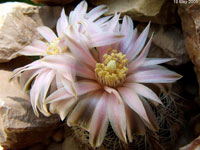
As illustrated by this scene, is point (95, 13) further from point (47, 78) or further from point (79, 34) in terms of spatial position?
point (47, 78)

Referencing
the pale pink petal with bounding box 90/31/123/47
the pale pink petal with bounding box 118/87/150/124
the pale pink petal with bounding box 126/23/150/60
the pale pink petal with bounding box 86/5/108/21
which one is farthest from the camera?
the pale pink petal with bounding box 86/5/108/21

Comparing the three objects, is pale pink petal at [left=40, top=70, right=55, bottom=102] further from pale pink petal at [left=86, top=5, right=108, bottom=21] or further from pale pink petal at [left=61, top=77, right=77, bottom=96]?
pale pink petal at [left=86, top=5, right=108, bottom=21]

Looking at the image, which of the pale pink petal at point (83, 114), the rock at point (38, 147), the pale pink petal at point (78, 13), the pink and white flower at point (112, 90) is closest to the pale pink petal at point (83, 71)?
the pink and white flower at point (112, 90)

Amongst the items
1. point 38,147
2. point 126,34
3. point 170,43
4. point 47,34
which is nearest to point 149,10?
point 170,43

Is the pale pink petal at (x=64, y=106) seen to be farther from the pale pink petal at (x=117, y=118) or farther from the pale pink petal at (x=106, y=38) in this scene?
the pale pink petal at (x=106, y=38)

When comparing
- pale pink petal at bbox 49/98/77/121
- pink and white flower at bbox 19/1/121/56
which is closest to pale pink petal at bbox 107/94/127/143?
pale pink petal at bbox 49/98/77/121
